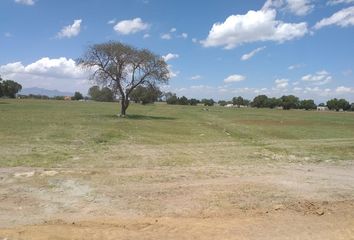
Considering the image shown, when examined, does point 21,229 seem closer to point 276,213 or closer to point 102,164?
point 276,213

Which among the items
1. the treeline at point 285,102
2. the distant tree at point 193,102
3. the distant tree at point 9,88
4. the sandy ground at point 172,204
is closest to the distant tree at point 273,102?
the treeline at point 285,102

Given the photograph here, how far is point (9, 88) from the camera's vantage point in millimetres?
150000

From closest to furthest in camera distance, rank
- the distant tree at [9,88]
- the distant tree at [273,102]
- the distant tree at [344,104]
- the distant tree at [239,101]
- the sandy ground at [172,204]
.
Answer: the sandy ground at [172,204], the distant tree at [9,88], the distant tree at [344,104], the distant tree at [273,102], the distant tree at [239,101]

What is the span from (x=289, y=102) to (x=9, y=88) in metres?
90.5

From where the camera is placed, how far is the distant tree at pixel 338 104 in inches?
6053

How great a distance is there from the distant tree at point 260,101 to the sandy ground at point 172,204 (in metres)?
153

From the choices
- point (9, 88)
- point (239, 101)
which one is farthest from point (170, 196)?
point (239, 101)

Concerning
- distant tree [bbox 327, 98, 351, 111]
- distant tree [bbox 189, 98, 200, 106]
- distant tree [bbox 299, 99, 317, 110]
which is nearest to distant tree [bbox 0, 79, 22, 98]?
distant tree [bbox 189, 98, 200, 106]

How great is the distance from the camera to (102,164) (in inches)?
565

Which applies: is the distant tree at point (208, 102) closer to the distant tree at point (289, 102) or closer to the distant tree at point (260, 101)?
the distant tree at point (260, 101)

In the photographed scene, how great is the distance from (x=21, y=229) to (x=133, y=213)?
2.04m

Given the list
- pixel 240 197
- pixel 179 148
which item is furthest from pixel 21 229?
pixel 179 148

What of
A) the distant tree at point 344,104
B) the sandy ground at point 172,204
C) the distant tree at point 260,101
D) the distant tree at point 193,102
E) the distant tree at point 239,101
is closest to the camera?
the sandy ground at point 172,204

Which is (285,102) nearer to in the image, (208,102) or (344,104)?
(344,104)
